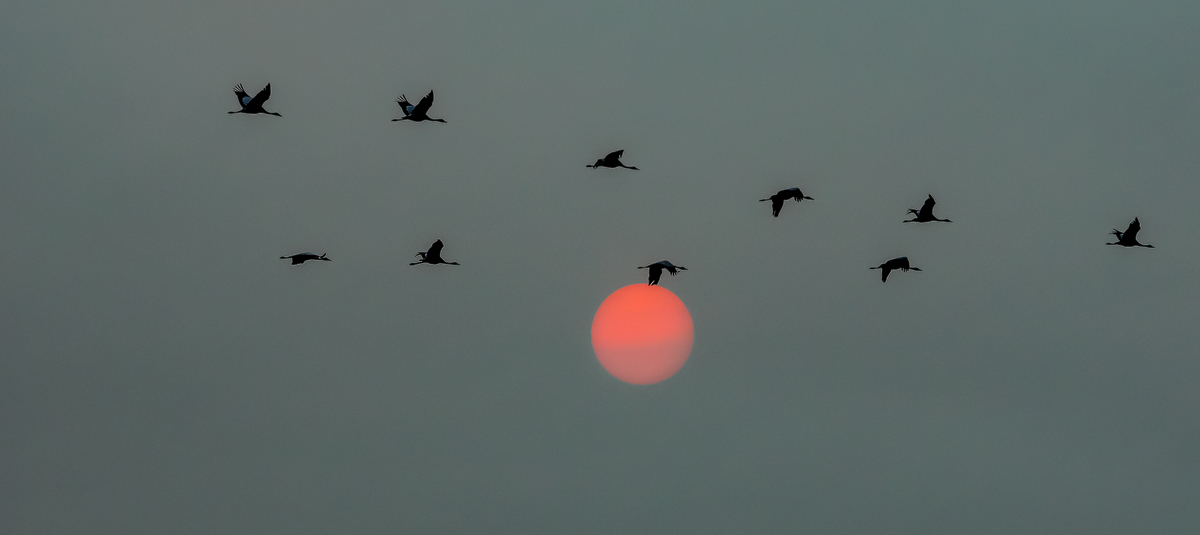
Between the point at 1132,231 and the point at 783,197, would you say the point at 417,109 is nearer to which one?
the point at 783,197

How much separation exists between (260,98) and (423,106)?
6.94 m

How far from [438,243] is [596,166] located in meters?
8.26

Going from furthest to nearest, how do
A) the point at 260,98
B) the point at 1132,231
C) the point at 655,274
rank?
the point at 1132,231 → the point at 260,98 → the point at 655,274

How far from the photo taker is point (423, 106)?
54719 mm

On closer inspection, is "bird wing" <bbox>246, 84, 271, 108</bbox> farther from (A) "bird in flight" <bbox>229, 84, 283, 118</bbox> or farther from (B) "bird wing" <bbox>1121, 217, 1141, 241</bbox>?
(B) "bird wing" <bbox>1121, 217, 1141, 241</bbox>

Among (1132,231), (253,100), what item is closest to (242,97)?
(253,100)

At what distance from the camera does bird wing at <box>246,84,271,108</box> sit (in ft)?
173

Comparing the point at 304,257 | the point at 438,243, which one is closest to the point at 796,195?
the point at 438,243

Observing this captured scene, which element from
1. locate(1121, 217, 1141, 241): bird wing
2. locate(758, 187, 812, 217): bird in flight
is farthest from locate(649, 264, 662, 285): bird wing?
locate(1121, 217, 1141, 241): bird wing

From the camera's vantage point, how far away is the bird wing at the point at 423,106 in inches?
2127

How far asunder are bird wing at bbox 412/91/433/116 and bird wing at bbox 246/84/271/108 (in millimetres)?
6362

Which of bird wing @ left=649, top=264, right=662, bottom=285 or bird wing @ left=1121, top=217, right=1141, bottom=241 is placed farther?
bird wing @ left=1121, top=217, right=1141, bottom=241

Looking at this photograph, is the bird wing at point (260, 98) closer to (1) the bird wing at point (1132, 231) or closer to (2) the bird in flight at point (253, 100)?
(2) the bird in flight at point (253, 100)

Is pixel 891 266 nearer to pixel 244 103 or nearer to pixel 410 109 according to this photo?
pixel 410 109
